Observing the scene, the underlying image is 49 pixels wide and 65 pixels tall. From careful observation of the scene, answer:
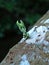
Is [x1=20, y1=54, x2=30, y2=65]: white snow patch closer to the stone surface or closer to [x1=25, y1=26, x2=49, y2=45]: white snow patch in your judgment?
the stone surface

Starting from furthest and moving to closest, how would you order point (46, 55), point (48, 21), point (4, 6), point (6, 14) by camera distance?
1. point (6, 14)
2. point (4, 6)
3. point (48, 21)
4. point (46, 55)

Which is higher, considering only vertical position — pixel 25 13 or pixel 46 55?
pixel 46 55

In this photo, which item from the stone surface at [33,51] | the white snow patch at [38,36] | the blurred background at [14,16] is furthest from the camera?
the blurred background at [14,16]

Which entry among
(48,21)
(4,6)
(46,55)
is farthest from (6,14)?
(46,55)

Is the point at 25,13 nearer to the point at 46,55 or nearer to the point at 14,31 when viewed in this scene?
the point at 14,31

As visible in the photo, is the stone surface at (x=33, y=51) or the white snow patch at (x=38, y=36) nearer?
the stone surface at (x=33, y=51)

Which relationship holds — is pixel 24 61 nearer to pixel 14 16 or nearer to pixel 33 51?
pixel 33 51

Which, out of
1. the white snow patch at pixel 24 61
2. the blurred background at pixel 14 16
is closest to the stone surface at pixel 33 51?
the white snow patch at pixel 24 61

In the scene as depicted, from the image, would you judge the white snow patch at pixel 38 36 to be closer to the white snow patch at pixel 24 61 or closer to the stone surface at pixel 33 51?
the stone surface at pixel 33 51
